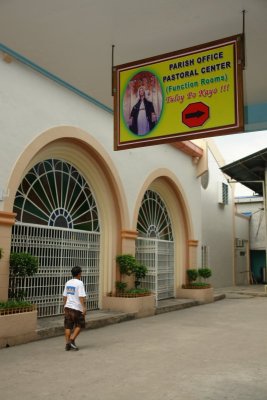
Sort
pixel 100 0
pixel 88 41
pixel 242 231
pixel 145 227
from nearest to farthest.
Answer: pixel 100 0 < pixel 88 41 < pixel 145 227 < pixel 242 231

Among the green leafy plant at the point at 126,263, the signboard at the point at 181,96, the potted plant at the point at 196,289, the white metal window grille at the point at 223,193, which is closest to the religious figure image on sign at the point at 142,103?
the signboard at the point at 181,96

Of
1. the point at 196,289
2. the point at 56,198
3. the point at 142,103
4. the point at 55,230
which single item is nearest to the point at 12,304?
the point at 55,230

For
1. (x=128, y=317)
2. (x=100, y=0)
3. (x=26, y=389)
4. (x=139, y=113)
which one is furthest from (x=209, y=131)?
(x=128, y=317)

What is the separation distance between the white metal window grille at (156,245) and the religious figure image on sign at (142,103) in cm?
832

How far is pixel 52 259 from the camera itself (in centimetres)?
979

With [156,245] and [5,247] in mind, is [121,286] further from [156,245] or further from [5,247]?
[5,247]

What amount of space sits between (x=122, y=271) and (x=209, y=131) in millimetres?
7390

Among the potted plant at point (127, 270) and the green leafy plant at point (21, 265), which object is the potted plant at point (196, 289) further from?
the green leafy plant at point (21, 265)

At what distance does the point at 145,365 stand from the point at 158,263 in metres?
7.93

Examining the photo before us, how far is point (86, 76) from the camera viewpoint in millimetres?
5926

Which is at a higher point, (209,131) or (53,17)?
(53,17)

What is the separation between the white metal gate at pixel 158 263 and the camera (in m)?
13.2

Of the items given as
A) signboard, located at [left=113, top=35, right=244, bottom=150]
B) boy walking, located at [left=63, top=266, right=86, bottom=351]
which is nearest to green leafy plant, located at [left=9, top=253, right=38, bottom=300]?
boy walking, located at [left=63, top=266, right=86, bottom=351]

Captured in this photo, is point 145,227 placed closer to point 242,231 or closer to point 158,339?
point 158,339
